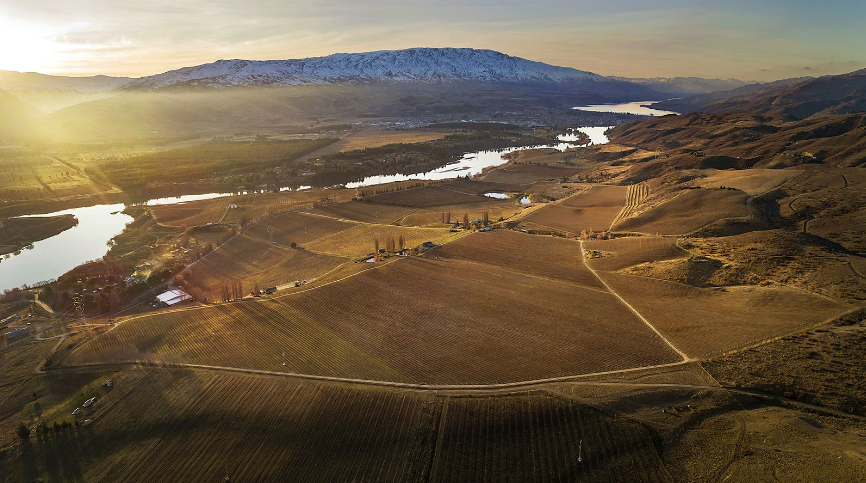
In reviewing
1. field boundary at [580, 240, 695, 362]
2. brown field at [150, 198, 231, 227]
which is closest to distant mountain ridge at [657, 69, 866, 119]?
field boundary at [580, 240, 695, 362]

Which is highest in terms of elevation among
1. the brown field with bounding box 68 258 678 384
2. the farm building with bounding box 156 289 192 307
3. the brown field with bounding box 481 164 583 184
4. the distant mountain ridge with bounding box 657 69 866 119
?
the distant mountain ridge with bounding box 657 69 866 119

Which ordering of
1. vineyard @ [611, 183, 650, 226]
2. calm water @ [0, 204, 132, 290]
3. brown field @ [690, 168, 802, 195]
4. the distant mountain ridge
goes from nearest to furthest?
calm water @ [0, 204, 132, 290]
brown field @ [690, 168, 802, 195]
vineyard @ [611, 183, 650, 226]
the distant mountain ridge

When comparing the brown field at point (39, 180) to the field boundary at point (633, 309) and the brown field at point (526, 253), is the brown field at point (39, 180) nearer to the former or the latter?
the brown field at point (526, 253)

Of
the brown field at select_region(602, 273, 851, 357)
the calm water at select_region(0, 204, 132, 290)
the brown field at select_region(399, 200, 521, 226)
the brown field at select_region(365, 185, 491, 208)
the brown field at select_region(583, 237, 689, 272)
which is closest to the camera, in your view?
the brown field at select_region(602, 273, 851, 357)

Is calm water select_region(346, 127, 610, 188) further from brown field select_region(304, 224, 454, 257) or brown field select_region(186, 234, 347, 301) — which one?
brown field select_region(186, 234, 347, 301)

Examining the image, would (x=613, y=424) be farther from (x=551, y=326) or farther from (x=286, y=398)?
(x=286, y=398)

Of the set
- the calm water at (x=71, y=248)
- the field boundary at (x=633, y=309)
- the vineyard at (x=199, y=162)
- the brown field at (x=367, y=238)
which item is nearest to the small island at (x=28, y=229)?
the calm water at (x=71, y=248)
